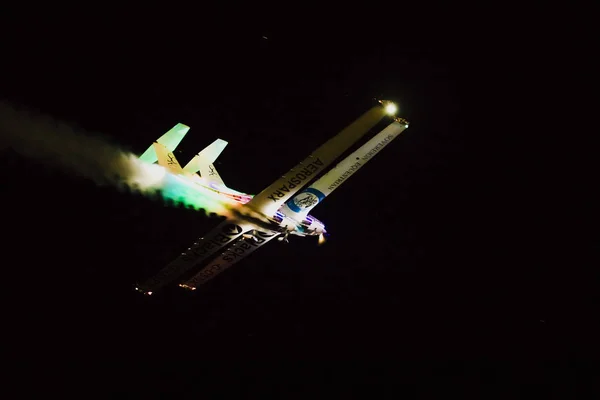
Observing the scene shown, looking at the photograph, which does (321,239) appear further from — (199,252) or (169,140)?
(169,140)

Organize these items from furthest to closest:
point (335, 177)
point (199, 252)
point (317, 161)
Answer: point (335, 177) → point (199, 252) → point (317, 161)

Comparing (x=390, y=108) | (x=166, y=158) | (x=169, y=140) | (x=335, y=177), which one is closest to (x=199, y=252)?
(x=166, y=158)

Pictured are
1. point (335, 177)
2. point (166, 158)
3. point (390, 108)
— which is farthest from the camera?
point (335, 177)

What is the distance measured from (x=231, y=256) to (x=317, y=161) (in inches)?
153

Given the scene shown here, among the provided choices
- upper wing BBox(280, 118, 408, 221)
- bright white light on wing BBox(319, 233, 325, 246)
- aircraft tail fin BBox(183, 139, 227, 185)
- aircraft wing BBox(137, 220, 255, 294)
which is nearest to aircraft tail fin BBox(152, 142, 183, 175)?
aircraft tail fin BBox(183, 139, 227, 185)

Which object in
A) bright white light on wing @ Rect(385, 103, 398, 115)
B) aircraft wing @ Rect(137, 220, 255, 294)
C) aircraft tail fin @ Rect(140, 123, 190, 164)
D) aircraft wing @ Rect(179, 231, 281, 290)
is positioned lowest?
aircraft wing @ Rect(137, 220, 255, 294)

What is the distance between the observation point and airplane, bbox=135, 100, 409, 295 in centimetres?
1100

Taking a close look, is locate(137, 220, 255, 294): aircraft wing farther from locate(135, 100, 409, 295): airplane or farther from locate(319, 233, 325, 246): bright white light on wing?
locate(319, 233, 325, 246): bright white light on wing

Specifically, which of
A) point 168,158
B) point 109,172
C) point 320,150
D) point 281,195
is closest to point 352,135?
point 320,150

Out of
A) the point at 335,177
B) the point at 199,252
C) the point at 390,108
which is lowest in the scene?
the point at 199,252

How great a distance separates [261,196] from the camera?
11.8 m

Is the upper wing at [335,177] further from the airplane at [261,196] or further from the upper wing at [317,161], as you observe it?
the upper wing at [317,161]

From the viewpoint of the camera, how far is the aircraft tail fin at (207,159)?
12375mm

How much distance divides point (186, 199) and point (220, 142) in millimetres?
1422
